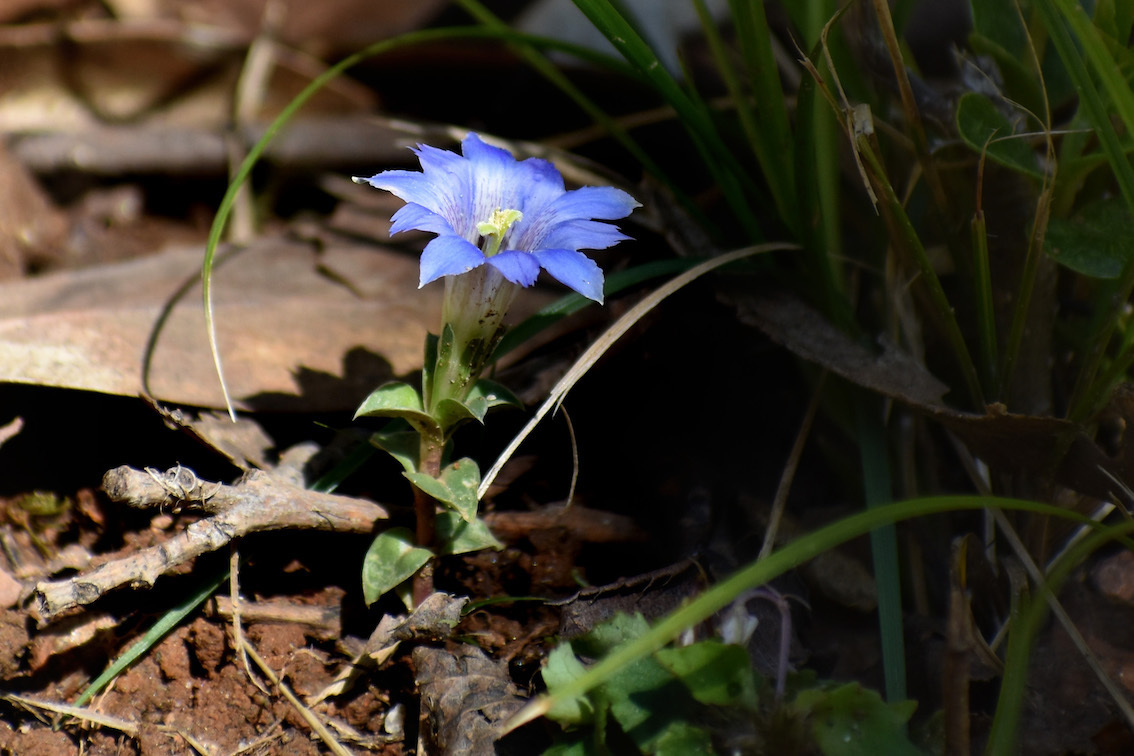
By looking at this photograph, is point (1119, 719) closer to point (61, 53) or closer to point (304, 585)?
point (304, 585)

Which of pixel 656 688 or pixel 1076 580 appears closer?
pixel 656 688

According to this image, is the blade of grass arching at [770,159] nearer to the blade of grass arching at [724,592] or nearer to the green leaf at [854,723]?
the blade of grass arching at [724,592]

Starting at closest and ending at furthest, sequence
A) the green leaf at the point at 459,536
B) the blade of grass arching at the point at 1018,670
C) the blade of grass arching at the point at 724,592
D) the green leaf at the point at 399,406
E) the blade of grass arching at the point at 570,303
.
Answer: the blade of grass arching at the point at 724,592, the blade of grass arching at the point at 1018,670, the green leaf at the point at 399,406, the green leaf at the point at 459,536, the blade of grass arching at the point at 570,303

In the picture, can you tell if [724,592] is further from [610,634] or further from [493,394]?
[493,394]

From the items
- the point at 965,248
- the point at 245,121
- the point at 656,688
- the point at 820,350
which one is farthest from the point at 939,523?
the point at 245,121

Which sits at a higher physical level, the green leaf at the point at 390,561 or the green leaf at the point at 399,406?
the green leaf at the point at 399,406

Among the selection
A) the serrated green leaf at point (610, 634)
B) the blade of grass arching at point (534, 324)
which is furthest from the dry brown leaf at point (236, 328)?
the serrated green leaf at point (610, 634)
